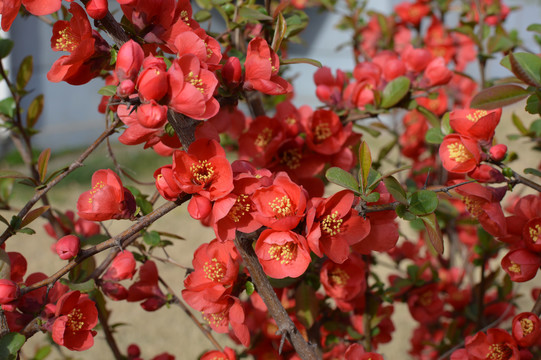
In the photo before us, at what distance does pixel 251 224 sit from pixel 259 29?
441 mm

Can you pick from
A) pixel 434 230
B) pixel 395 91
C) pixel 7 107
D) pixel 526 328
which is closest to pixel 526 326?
pixel 526 328

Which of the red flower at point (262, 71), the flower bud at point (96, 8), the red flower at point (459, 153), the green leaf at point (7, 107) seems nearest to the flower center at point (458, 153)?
the red flower at point (459, 153)

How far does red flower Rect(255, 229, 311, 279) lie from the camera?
508 mm

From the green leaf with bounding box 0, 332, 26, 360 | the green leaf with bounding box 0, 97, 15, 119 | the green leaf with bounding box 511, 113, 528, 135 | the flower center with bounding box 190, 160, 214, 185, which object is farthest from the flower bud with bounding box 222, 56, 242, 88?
the green leaf with bounding box 511, 113, 528, 135

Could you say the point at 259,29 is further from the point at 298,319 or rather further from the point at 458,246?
the point at 458,246

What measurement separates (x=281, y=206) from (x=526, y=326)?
0.33 m

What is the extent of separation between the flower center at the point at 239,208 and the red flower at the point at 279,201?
0.06 feet

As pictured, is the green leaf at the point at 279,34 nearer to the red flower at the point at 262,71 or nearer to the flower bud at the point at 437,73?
the red flower at the point at 262,71

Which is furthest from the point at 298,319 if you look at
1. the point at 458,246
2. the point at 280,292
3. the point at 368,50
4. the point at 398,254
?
the point at 368,50

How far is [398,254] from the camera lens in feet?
4.19

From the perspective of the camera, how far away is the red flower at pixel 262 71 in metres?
0.56

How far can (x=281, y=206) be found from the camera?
1.67 feet

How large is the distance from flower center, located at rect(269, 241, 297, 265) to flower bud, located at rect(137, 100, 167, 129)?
0.55 feet

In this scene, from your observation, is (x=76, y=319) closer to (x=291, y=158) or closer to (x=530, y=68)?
(x=291, y=158)
